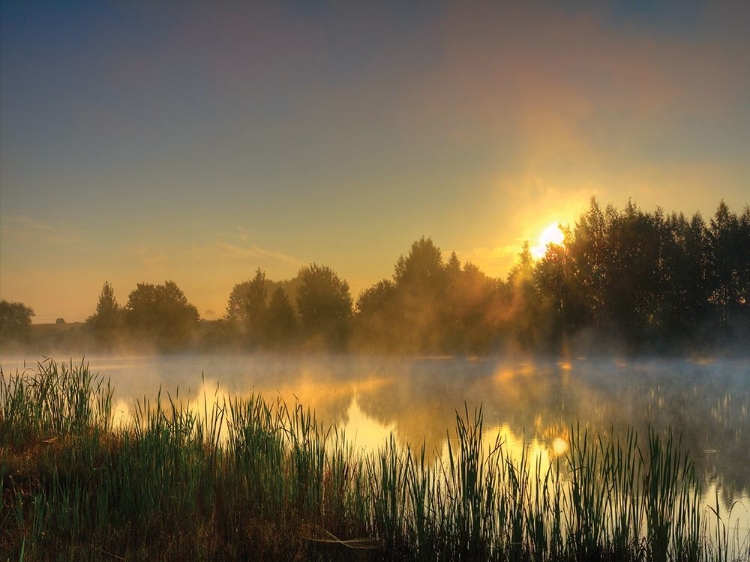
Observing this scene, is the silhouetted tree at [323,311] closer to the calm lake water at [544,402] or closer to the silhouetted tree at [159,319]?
the silhouetted tree at [159,319]

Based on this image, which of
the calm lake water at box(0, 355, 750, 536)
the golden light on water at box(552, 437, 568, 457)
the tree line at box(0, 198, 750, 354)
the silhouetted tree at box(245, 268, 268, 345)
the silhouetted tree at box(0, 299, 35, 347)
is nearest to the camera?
the golden light on water at box(552, 437, 568, 457)

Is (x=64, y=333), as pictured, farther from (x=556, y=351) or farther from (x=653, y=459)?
(x=653, y=459)

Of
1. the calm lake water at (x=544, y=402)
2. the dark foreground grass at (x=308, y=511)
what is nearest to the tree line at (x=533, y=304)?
the calm lake water at (x=544, y=402)

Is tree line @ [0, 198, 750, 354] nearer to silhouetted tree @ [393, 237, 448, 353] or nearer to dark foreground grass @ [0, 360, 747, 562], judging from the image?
silhouetted tree @ [393, 237, 448, 353]

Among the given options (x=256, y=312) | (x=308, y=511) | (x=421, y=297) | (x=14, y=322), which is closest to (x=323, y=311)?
(x=256, y=312)

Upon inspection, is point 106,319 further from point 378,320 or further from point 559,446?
point 559,446

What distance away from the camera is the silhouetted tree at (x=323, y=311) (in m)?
43.9

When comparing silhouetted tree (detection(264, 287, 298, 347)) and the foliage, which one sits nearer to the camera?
silhouetted tree (detection(264, 287, 298, 347))

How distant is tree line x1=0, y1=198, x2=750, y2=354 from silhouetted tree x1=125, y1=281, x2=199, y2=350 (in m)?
0.08

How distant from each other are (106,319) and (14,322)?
6.92 meters

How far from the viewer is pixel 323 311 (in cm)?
4453

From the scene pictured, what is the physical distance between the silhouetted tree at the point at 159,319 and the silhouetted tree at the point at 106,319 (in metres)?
1.70

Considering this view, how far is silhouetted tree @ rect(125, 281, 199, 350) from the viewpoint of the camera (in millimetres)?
50375

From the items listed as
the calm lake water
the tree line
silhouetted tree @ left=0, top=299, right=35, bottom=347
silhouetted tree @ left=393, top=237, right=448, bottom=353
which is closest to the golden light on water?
the calm lake water
